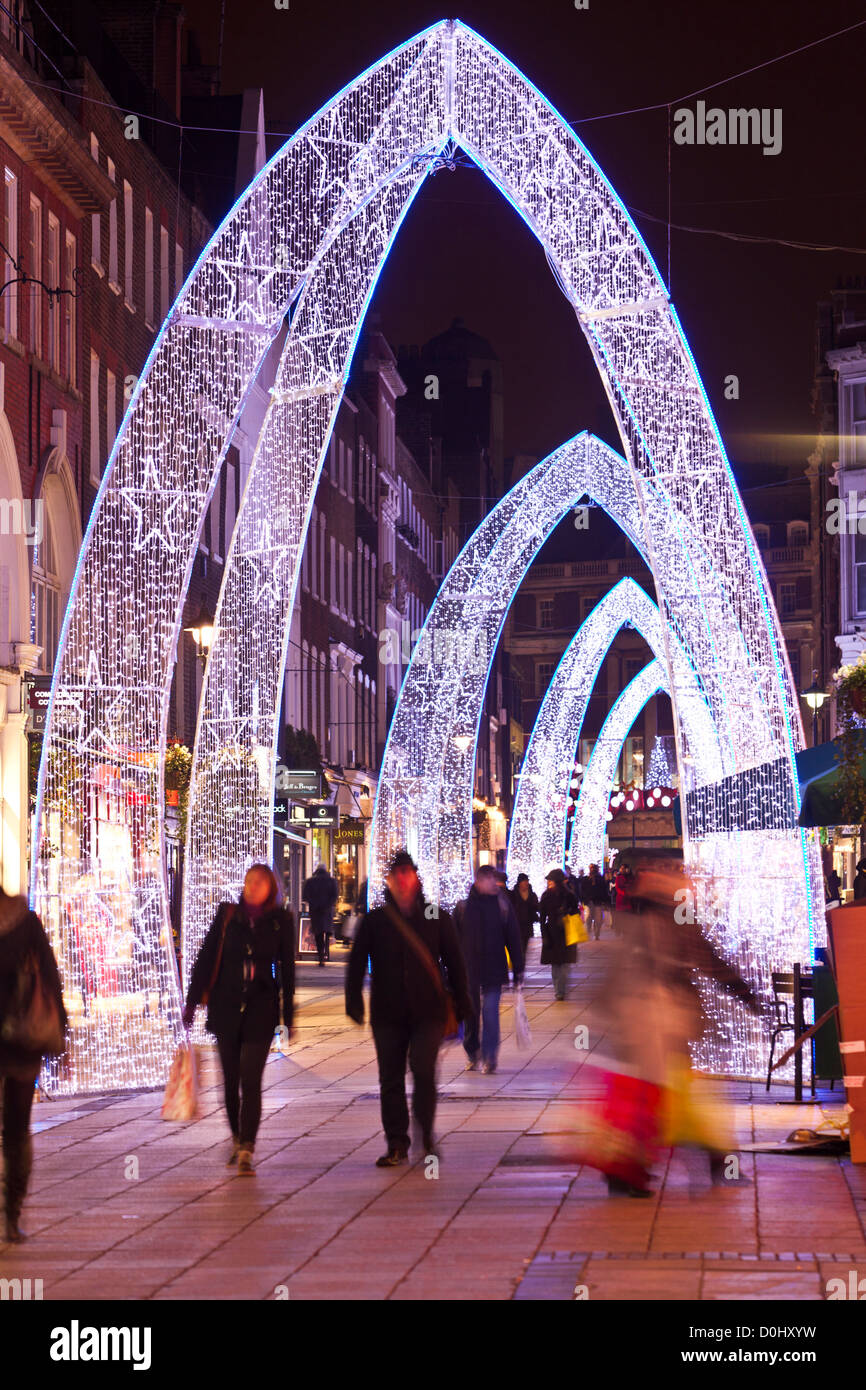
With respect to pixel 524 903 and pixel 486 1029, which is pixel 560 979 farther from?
pixel 486 1029

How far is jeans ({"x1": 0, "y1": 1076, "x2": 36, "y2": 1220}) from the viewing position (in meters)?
9.98

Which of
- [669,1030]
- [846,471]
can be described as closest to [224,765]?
[669,1030]

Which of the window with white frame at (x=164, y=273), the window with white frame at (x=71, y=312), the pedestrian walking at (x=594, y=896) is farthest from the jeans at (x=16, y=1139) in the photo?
the pedestrian walking at (x=594, y=896)

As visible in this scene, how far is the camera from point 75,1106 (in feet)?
54.1

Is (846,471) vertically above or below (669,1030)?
above

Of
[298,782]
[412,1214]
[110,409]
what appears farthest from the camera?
[298,782]

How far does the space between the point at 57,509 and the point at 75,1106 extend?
57.2ft

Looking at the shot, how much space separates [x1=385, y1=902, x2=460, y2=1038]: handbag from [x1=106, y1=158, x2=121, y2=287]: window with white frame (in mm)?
25697

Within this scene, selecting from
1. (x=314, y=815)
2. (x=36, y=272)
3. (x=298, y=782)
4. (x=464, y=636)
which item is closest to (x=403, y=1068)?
(x=36, y=272)

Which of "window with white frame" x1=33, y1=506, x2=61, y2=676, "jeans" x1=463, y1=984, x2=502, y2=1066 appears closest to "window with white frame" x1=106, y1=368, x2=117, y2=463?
"window with white frame" x1=33, y1=506, x2=61, y2=676

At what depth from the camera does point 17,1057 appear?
1012cm

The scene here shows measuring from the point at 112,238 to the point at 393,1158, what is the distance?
27062mm

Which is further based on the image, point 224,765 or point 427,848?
point 427,848

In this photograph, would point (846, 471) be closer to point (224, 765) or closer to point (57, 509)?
point (57, 509)
